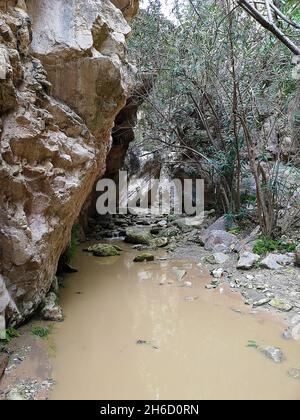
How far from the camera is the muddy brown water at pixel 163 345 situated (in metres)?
2.97

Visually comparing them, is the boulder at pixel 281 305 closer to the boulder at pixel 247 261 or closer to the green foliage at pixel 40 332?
the boulder at pixel 247 261

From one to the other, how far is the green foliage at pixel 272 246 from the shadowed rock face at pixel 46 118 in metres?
3.47

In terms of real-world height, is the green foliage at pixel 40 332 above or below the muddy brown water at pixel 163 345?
above

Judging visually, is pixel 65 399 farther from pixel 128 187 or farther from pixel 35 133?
pixel 128 187

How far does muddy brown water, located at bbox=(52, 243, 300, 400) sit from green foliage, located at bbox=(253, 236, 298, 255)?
132 cm

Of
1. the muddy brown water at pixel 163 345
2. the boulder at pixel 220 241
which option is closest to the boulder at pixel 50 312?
the muddy brown water at pixel 163 345

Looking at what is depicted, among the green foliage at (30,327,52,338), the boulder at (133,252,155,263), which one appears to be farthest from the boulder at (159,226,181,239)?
the green foliage at (30,327,52,338)

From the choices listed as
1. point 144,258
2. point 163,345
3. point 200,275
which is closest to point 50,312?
point 163,345

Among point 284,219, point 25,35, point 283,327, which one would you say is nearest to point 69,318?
point 283,327

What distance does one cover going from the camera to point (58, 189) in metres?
4.23

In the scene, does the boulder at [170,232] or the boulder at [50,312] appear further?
the boulder at [170,232]

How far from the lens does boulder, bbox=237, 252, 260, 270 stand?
593 centimetres

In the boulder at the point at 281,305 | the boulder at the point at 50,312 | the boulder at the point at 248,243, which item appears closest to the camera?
the boulder at the point at 50,312

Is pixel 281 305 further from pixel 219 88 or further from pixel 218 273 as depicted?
pixel 219 88
